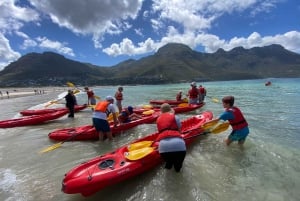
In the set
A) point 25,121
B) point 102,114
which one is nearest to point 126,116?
point 102,114

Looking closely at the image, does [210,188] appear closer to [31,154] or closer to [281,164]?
[281,164]

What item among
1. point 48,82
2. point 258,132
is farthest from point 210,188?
point 48,82

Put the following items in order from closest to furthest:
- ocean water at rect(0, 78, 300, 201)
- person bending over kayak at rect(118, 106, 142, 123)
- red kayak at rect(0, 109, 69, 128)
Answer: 1. ocean water at rect(0, 78, 300, 201)
2. person bending over kayak at rect(118, 106, 142, 123)
3. red kayak at rect(0, 109, 69, 128)

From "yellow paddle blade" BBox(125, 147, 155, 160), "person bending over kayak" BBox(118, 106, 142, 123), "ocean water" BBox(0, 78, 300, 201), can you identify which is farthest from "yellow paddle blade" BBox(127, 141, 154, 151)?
"person bending over kayak" BBox(118, 106, 142, 123)

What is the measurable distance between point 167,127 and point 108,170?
162 centimetres

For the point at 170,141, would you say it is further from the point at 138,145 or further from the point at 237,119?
the point at 237,119

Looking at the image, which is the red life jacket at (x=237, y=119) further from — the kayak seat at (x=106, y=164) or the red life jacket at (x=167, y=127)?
the kayak seat at (x=106, y=164)

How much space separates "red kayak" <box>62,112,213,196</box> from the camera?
4703mm

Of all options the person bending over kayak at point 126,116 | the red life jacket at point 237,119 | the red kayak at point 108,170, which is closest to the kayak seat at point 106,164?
the red kayak at point 108,170

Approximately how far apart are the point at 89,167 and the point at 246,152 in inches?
193

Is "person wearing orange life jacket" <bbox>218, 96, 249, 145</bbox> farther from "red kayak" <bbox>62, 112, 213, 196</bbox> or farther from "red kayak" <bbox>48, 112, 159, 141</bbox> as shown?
"red kayak" <bbox>48, 112, 159, 141</bbox>

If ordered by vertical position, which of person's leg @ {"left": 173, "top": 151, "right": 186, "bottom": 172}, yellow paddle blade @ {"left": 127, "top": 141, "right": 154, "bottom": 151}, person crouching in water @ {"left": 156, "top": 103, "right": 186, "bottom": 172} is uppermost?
person crouching in water @ {"left": 156, "top": 103, "right": 186, "bottom": 172}

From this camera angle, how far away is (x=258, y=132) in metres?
10.1

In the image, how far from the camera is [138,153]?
5.83 meters
